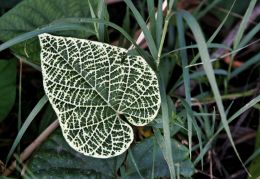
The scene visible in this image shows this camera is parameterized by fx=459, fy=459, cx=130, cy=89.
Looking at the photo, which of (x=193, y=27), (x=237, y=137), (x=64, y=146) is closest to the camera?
(x=193, y=27)

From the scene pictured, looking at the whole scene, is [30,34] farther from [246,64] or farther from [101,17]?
[246,64]

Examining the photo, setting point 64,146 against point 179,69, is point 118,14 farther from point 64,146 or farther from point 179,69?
point 64,146

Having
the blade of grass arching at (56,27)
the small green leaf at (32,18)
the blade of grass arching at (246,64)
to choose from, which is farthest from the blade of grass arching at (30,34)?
the blade of grass arching at (246,64)

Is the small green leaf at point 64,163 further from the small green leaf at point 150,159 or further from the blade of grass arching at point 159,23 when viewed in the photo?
the blade of grass arching at point 159,23

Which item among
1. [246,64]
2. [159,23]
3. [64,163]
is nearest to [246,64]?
[246,64]

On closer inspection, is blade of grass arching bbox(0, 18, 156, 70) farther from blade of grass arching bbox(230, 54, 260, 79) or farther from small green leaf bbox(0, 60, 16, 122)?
blade of grass arching bbox(230, 54, 260, 79)

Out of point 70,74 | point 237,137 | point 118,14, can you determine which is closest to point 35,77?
point 118,14
